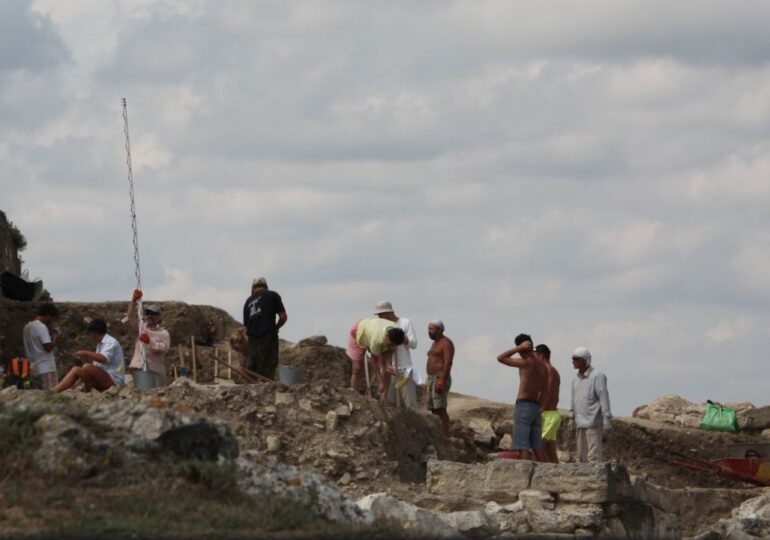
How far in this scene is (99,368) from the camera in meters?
17.7

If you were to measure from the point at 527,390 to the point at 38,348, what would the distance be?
17.6 feet

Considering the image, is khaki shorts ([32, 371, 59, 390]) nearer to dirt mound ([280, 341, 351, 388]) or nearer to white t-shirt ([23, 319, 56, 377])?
white t-shirt ([23, 319, 56, 377])

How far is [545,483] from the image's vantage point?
17203mm

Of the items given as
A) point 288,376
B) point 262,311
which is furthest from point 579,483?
point 262,311

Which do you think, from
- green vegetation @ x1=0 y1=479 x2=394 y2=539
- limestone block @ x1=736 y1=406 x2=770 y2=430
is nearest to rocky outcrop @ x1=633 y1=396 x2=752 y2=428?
limestone block @ x1=736 y1=406 x2=770 y2=430

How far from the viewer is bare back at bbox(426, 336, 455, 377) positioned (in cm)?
1927

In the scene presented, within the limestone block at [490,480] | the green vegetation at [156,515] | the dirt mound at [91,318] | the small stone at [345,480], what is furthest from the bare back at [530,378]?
the green vegetation at [156,515]

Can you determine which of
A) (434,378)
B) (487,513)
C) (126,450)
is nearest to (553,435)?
(434,378)

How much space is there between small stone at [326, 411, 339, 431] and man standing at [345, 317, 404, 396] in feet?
2.70

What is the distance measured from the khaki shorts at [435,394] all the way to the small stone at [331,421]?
4.58 feet

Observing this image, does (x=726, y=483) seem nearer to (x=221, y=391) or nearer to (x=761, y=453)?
(x=761, y=453)

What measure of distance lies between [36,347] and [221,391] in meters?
2.15

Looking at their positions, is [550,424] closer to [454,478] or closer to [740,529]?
[454,478]

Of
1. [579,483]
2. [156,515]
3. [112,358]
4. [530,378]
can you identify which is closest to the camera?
[156,515]
